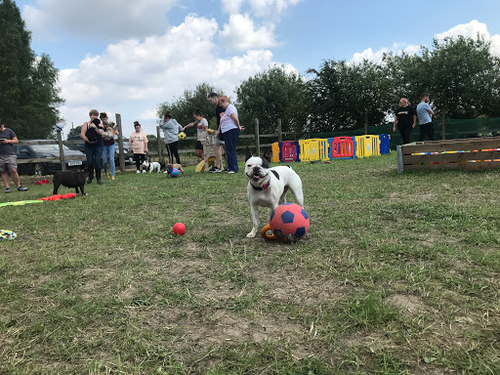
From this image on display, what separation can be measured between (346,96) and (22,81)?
3075cm

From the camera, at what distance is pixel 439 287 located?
212cm

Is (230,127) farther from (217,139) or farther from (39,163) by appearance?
(39,163)

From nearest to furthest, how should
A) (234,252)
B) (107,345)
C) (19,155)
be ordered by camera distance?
1. (107,345)
2. (234,252)
3. (19,155)

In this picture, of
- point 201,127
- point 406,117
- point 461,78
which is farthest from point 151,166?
point 461,78

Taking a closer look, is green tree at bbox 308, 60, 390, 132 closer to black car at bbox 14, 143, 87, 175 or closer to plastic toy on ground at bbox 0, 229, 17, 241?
black car at bbox 14, 143, 87, 175

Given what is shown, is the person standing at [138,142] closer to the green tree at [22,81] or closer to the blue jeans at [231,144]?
the blue jeans at [231,144]

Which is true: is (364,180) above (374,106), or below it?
below

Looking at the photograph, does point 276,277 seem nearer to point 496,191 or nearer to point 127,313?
point 127,313

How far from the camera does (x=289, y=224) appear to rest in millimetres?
3164

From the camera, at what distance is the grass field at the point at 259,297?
1.56 m

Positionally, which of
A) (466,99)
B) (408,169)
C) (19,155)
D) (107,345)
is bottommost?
(107,345)

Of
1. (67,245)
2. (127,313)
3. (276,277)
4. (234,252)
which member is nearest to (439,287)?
(276,277)

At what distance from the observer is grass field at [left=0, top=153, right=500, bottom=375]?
1.56 meters

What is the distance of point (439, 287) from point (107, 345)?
200 cm
